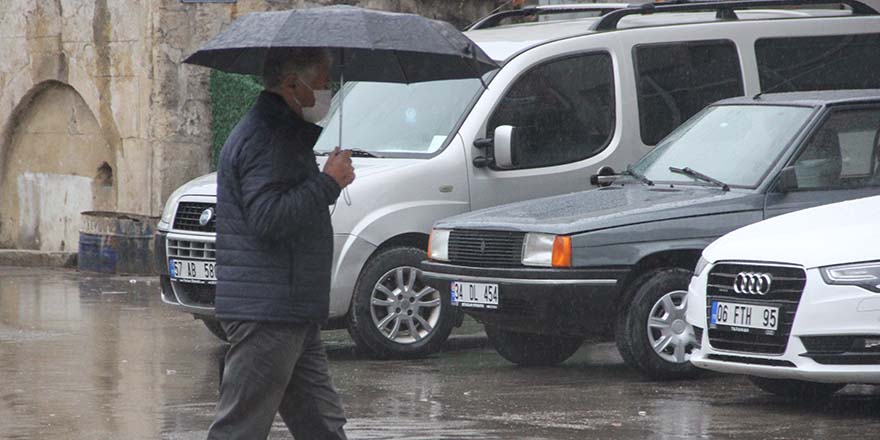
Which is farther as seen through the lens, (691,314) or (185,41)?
(185,41)

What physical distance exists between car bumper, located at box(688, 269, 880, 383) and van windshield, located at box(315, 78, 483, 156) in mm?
3668

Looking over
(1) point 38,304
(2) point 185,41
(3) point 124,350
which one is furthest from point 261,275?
(2) point 185,41

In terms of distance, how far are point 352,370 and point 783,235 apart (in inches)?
124

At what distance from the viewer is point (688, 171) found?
10.9 m

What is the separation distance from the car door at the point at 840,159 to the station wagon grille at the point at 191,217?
3.65m

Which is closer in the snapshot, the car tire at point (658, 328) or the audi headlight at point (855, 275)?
the audi headlight at point (855, 275)

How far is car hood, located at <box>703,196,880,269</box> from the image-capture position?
8664 mm

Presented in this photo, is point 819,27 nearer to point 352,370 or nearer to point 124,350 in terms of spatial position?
point 352,370

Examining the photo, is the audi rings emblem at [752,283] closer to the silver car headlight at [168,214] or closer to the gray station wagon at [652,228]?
the gray station wagon at [652,228]

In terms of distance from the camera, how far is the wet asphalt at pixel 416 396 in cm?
859

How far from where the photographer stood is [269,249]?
604 centimetres

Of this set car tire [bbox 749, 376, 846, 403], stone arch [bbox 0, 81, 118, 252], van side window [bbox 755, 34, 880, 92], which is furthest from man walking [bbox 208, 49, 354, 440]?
stone arch [bbox 0, 81, 118, 252]

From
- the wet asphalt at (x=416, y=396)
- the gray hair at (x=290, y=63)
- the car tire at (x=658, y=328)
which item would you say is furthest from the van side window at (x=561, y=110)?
the gray hair at (x=290, y=63)

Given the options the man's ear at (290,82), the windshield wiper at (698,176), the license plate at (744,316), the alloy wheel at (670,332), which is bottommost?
the alloy wheel at (670,332)
